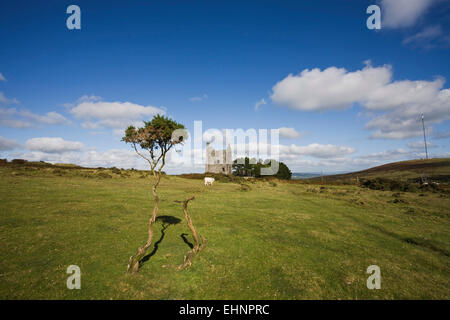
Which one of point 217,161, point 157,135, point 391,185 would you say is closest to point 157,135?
point 157,135

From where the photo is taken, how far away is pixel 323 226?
15680mm

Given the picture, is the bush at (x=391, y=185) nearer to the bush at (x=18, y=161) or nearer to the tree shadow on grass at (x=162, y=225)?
the tree shadow on grass at (x=162, y=225)

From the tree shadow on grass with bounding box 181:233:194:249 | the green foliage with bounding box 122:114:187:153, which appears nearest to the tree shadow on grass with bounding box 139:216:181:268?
the tree shadow on grass with bounding box 181:233:194:249

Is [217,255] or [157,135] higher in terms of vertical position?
[157,135]

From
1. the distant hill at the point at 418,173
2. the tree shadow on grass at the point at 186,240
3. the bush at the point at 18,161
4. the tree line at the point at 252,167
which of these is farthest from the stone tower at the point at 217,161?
the tree shadow on grass at the point at 186,240

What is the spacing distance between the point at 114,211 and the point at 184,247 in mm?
9032

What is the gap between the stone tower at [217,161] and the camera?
335ft

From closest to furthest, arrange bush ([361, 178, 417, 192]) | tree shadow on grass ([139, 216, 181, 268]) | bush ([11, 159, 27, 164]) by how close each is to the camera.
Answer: tree shadow on grass ([139, 216, 181, 268])
bush ([361, 178, 417, 192])
bush ([11, 159, 27, 164])

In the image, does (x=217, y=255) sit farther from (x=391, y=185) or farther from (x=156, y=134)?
(x=391, y=185)

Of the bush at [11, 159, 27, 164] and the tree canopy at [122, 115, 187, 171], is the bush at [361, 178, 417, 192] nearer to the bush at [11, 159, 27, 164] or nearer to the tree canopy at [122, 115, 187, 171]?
the tree canopy at [122, 115, 187, 171]

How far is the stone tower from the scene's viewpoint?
102250mm

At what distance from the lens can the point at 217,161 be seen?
104 m
